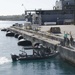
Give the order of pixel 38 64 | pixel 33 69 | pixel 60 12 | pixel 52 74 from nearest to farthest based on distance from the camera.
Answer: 1. pixel 52 74
2. pixel 33 69
3. pixel 38 64
4. pixel 60 12

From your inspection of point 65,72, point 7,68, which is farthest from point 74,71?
point 7,68

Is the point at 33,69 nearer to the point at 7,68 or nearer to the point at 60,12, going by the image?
the point at 7,68

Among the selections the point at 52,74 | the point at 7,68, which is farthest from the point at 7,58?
the point at 52,74

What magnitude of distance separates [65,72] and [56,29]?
40495 millimetres

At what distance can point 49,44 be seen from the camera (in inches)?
2141

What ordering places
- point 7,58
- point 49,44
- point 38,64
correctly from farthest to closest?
point 49,44
point 7,58
point 38,64

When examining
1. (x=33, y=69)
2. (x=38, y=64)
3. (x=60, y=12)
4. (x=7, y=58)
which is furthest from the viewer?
(x=60, y=12)

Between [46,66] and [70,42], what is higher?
[70,42]

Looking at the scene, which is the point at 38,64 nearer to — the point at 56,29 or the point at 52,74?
the point at 52,74

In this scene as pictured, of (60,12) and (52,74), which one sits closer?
(52,74)

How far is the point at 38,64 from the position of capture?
45.3 metres

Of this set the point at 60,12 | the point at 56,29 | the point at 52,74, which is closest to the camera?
the point at 52,74

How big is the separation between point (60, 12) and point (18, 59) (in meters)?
104

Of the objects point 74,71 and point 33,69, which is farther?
point 33,69
